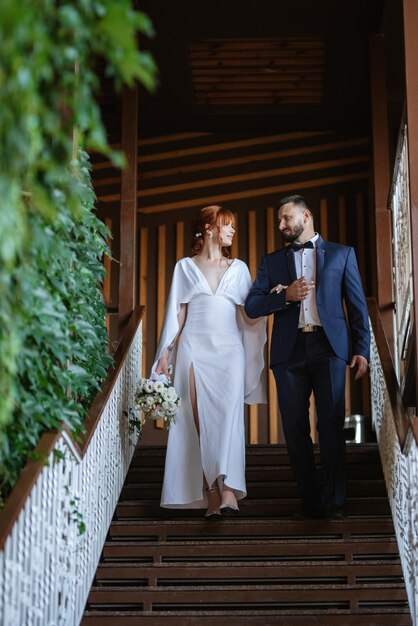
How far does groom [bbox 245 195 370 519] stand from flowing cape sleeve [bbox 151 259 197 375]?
438 mm

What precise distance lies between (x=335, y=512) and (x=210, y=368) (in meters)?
1.16

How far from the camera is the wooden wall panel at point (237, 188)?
33.2 feet

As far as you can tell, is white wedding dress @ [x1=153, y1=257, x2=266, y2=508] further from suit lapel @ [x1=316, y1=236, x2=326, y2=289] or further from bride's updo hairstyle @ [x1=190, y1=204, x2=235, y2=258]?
suit lapel @ [x1=316, y1=236, x2=326, y2=289]

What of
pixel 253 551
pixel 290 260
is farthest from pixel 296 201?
pixel 253 551

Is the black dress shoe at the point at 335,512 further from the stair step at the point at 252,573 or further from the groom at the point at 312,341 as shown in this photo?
the stair step at the point at 252,573

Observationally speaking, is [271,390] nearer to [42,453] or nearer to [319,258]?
[319,258]

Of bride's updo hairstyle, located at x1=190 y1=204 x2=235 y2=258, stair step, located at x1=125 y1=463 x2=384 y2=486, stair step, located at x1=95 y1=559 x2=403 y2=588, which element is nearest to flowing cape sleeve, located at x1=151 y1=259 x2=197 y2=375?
bride's updo hairstyle, located at x1=190 y1=204 x2=235 y2=258

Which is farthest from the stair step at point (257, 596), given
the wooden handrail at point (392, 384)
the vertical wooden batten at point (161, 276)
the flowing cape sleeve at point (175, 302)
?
the vertical wooden batten at point (161, 276)

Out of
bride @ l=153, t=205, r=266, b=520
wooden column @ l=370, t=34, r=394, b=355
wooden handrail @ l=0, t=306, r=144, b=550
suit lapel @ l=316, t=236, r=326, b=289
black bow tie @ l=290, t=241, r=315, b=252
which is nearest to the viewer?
wooden handrail @ l=0, t=306, r=144, b=550

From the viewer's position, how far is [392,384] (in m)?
5.82

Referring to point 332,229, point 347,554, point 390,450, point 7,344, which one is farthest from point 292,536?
point 332,229

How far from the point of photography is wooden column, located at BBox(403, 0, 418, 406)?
16.6 ft

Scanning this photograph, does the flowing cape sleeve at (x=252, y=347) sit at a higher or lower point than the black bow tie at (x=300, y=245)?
lower

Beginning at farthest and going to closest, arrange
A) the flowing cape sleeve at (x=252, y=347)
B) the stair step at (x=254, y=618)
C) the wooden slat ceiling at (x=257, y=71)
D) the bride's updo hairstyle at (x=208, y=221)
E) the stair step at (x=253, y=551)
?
the wooden slat ceiling at (x=257, y=71), the bride's updo hairstyle at (x=208, y=221), the flowing cape sleeve at (x=252, y=347), the stair step at (x=253, y=551), the stair step at (x=254, y=618)
